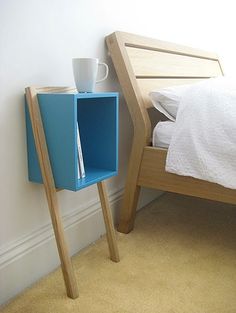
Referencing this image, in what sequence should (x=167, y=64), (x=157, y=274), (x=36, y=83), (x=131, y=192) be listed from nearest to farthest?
(x=36, y=83) → (x=157, y=274) → (x=131, y=192) → (x=167, y=64)

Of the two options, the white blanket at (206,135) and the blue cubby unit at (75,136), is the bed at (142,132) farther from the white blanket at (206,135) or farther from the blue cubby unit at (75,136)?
the blue cubby unit at (75,136)

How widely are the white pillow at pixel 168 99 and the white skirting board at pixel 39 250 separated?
0.47 m

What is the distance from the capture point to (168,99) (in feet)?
4.35

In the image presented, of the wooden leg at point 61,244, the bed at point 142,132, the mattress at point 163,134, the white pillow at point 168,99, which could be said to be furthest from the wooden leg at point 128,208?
the wooden leg at point 61,244

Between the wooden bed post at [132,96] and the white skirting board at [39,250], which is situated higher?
the wooden bed post at [132,96]

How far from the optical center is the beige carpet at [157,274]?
0.98 meters

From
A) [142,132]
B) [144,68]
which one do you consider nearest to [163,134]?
[142,132]

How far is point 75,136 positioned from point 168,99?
53cm

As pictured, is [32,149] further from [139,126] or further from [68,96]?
[139,126]

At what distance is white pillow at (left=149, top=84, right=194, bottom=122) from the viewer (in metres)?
1.31

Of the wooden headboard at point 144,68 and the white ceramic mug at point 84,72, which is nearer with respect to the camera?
the white ceramic mug at point 84,72

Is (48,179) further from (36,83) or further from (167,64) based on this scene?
(167,64)

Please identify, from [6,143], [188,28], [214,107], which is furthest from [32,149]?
[188,28]

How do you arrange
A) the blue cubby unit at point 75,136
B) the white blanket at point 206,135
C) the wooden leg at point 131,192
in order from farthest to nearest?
the wooden leg at point 131,192
the white blanket at point 206,135
the blue cubby unit at point 75,136
